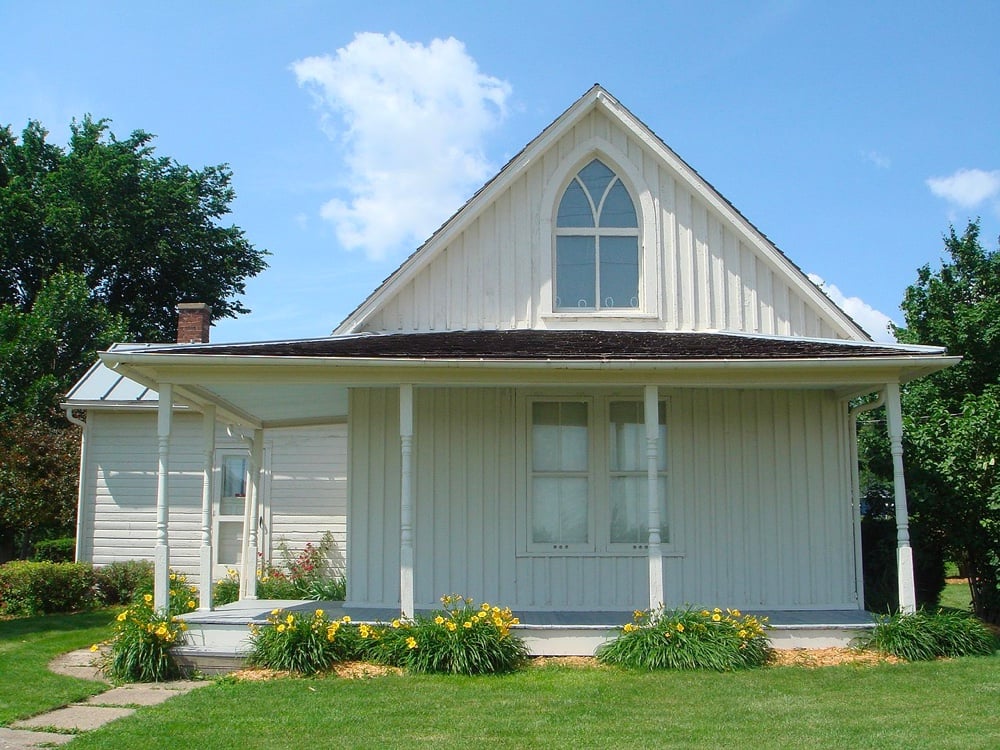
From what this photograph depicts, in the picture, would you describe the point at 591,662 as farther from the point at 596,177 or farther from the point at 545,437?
the point at 596,177

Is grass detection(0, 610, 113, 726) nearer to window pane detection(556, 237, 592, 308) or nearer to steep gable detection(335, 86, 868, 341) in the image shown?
steep gable detection(335, 86, 868, 341)

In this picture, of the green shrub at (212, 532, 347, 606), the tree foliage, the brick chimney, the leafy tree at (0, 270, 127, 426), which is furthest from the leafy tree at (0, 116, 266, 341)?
the green shrub at (212, 532, 347, 606)

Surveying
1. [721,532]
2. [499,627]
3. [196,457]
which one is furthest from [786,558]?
[196,457]

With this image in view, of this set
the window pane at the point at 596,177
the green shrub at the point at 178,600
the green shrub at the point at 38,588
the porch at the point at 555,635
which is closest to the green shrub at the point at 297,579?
the green shrub at the point at 178,600

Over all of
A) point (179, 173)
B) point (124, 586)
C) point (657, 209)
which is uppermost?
point (179, 173)

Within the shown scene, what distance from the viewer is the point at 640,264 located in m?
13.1

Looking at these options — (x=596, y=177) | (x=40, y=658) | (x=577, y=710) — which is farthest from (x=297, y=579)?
(x=577, y=710)

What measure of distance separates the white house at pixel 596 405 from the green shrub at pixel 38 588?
521 centimetres

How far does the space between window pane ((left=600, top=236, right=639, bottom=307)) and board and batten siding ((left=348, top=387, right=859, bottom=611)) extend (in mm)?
1516

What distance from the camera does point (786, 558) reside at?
12.4 metres

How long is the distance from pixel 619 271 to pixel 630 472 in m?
2.73

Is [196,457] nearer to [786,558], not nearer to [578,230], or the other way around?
[578,230]

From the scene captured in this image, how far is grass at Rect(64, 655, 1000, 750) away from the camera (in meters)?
7.31

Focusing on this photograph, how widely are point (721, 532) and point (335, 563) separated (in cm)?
763
